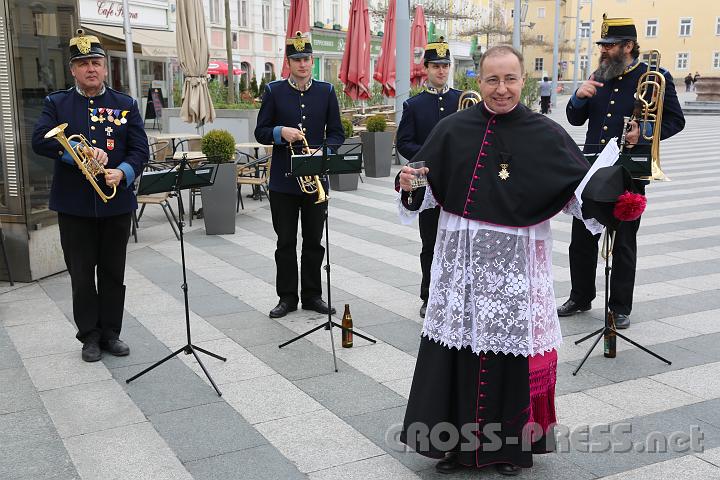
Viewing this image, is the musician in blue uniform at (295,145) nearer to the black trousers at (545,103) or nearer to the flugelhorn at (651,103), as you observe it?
the flugelhorn at (651,103)

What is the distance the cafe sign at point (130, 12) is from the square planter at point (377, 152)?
46.3 feet

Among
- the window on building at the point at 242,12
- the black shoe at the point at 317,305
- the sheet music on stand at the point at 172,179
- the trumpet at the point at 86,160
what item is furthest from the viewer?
the window on building at the point at 242,12

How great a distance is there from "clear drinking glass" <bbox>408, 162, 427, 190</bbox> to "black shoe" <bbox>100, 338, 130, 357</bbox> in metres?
2.87

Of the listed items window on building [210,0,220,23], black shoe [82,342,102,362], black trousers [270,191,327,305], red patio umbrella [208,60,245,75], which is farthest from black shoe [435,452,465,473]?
window on building [210,0,220,23]

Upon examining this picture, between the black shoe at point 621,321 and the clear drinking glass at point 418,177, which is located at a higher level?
the clear drinking glass at point 418,177

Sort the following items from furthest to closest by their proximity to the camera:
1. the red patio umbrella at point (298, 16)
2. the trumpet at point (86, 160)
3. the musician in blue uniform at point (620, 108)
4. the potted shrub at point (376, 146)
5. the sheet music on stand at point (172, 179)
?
the potted shrub at point (376, 146)
the red patio umbrella at point (298, 16)
the musician in blue uniform at point (620, 108)
the trumpet at point (86, 160)
the sheet music on stand at point (172, 179)

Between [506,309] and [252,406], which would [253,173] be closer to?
[252,406]

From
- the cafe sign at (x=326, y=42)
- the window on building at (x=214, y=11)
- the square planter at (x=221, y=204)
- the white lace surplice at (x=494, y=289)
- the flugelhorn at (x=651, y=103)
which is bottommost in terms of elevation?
the square planter at (x=221, y=204)

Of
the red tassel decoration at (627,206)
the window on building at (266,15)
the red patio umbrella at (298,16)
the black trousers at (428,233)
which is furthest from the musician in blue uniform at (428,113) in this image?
the window on building at (266,15)

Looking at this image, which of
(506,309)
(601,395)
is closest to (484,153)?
(506,309)

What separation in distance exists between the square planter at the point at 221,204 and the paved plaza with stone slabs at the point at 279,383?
1.34 m

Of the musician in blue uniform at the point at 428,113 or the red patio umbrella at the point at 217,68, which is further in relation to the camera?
the red patio umbrella at the point at 217,68

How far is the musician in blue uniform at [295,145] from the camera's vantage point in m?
6.33

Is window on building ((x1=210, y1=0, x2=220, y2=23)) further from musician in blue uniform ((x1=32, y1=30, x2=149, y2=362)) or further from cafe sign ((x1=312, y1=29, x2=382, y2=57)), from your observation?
musician in blue uniform ((x1=32, y1=30, x2=149, y2=362))
